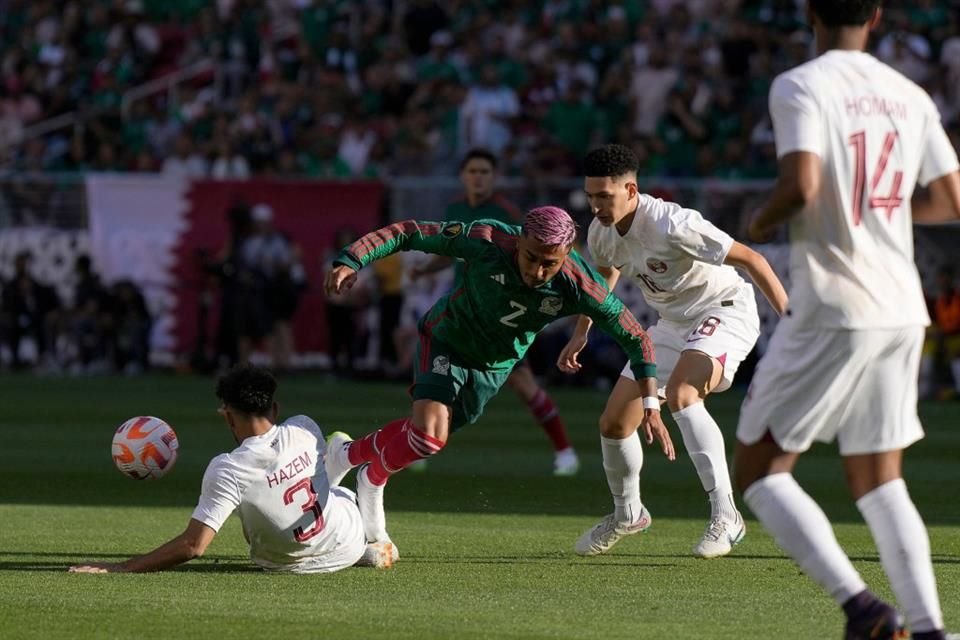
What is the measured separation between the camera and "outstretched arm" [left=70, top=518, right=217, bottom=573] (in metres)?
8.21

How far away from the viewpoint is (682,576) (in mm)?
8812

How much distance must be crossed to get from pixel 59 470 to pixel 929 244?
13.4 m

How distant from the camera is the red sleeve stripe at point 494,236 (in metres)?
9.04

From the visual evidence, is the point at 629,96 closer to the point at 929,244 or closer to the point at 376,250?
the point at 929,244

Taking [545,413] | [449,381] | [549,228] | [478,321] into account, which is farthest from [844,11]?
[545,413]

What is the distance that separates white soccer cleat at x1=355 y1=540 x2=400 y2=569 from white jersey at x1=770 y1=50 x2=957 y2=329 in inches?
141

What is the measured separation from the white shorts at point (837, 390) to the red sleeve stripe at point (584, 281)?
9.14 feet

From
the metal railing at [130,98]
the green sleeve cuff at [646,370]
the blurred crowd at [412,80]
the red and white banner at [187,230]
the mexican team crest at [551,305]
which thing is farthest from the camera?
the metal railing at [130,98]

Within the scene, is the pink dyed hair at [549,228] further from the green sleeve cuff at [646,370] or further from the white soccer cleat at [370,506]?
the white soccer cleat at [370,506]

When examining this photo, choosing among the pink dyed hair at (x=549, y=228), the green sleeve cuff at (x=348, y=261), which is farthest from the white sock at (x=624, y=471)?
the green sleeve cuff at (x=348, y=261)

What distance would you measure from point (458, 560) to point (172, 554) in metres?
1.71

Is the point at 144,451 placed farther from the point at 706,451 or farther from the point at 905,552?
the point at 905,552

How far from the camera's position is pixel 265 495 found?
832cm

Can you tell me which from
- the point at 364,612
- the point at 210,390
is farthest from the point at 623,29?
the point at 364,612
